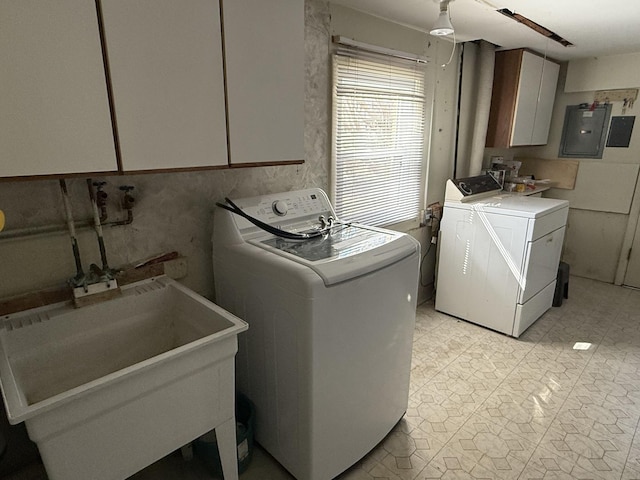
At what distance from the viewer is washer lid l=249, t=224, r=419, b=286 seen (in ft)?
4.58

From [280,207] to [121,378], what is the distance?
108 cm

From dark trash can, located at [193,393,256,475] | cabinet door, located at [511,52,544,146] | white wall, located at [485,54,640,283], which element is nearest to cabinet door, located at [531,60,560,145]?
cabinet door, located at [511,52,544,146]

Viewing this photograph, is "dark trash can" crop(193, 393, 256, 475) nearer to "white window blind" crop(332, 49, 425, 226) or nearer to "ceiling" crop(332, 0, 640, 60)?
"white window blind" crop(332, 49, 425, 226)

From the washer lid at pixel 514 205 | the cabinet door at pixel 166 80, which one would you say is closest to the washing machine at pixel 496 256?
the washer lid at pixel 514 205

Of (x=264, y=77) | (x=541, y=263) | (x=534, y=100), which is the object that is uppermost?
(x=534, y=100)

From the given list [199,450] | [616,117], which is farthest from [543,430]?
[616,117]

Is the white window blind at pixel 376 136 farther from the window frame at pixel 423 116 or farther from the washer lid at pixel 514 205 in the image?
the washer lid at pixel 514 205

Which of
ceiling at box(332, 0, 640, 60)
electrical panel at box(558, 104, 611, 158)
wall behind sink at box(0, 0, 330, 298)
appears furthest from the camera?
electrical panel at box(558, 104, 611, 158)

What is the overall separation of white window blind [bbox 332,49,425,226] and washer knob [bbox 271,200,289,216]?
53cm

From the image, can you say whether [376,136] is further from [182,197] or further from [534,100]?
[534,100]

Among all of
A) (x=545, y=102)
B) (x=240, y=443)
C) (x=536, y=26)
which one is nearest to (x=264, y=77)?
(x=240, y=443)

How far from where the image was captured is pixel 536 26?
2486 mm

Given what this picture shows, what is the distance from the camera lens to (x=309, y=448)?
1495 millimetres

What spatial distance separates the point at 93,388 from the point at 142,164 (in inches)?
26.5
